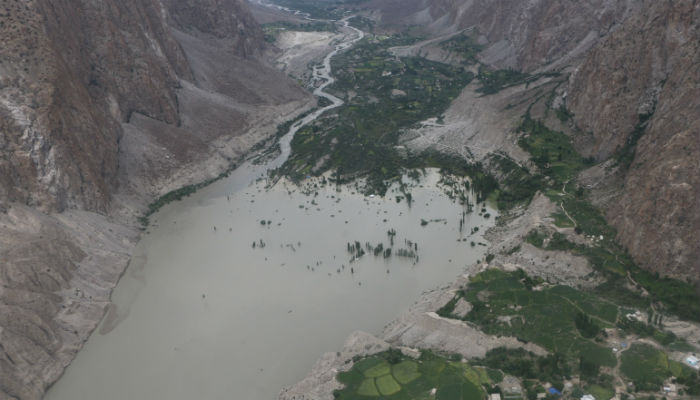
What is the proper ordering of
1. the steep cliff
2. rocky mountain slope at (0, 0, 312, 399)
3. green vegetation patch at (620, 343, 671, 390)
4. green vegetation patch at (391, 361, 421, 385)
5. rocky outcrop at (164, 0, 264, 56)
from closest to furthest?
green vegetation patch at (620, 343, 671, 390) < green vegetation patch at (391, 361, 421, 385) < rocky mountain slope at (0, 0, 312, 399) < the steep cliff < rocky outcrop at (164, 0, 264, 56)

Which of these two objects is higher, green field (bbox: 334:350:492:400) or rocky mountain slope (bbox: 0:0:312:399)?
rocky mountain slope (bbox: 0:0:312:399)

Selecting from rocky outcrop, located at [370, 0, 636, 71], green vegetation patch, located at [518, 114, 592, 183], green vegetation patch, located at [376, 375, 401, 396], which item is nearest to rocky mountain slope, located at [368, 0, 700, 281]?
rocky outcrop, located at [370, 0, 636, 71]

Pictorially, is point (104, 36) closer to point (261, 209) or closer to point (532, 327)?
point (261, 209)

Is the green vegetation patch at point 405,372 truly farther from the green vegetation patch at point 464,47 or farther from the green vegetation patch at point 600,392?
the green vegetation patch at point 464,47

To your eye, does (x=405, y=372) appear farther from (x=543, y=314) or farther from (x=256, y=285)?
(x=256, y=285)

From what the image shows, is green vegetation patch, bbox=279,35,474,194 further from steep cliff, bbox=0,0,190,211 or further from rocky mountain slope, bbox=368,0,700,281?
steep cliff, bbox=0,0,190,211

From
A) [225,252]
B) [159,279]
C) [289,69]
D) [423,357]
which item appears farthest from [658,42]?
[289,69]

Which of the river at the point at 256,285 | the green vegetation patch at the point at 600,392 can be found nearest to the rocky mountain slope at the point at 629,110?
the green vegetation patch at the point at 600,392
